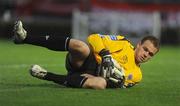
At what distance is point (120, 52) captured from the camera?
10328 mm

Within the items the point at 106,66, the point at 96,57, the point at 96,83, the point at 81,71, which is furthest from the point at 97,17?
the point at 106,66

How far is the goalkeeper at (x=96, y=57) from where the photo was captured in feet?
33.1

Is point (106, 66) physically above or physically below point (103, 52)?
Answer: below

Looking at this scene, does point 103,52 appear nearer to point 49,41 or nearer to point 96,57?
point 96,57

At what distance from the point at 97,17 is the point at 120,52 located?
1507cm

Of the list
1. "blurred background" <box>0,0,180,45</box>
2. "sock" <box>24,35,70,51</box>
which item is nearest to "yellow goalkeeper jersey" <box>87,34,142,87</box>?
"sock" <box>24,35,70,51</box>

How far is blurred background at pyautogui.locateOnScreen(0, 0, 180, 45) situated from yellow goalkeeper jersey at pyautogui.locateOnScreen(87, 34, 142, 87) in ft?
46.3

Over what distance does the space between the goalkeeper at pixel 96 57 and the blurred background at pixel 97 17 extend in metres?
14.2

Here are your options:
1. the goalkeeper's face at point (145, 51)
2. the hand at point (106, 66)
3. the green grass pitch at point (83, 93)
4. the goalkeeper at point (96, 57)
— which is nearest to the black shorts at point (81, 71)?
the goalkeeper at point (96, 57)

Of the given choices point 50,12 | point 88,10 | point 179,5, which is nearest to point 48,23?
point 50,12

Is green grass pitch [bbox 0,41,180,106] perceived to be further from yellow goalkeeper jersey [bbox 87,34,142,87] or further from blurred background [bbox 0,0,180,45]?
blurred background [bbox 0,0,180,45]

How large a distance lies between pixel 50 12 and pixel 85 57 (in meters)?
19.8

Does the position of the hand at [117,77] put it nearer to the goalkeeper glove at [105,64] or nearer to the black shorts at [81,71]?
the goalkeeper glove at [105,64]

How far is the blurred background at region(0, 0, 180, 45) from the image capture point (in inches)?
984
